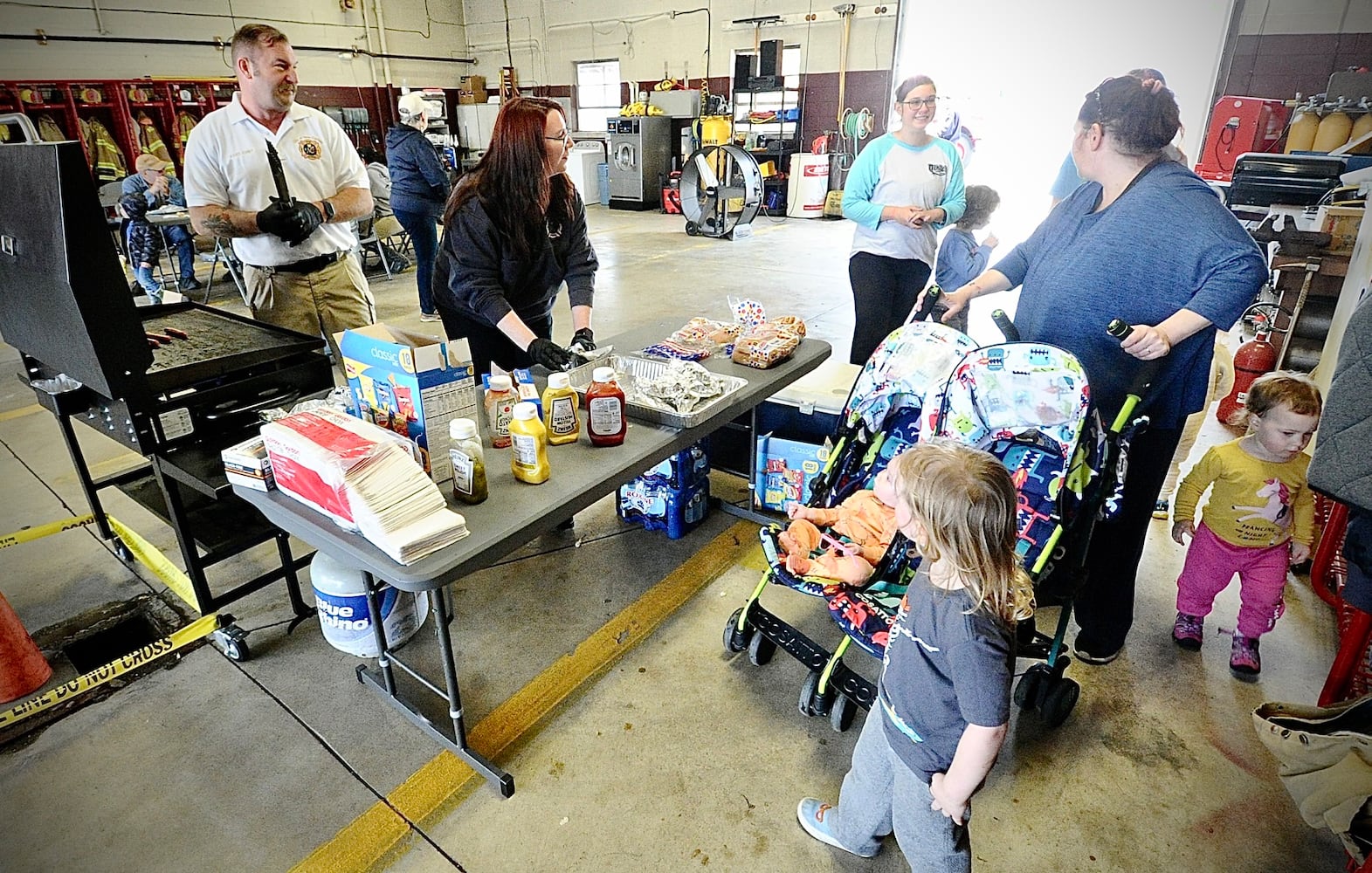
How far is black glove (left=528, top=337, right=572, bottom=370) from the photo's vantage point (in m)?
2.21

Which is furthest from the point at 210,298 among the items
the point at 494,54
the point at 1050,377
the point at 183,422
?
the point at 494,54

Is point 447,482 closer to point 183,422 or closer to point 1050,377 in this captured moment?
point 183,422

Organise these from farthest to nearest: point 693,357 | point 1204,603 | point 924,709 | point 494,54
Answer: point 494,54, point 693,357, point 1204,603, point 924,709

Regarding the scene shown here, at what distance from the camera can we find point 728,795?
1.88 metres

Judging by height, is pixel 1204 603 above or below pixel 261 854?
above

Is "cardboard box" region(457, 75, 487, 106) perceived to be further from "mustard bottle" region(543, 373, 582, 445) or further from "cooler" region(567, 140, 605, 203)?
"mustard bottle" region(543, 373, 582, 445)

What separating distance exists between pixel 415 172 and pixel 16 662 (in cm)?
395

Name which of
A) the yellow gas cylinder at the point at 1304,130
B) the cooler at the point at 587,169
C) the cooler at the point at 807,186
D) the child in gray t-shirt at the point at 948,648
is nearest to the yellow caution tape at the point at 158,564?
the child in gray t-shirt at the point at 948,648

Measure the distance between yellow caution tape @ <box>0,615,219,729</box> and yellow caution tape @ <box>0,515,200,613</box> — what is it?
91mm

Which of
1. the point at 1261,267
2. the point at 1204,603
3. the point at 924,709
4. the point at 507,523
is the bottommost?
the point at 1204,603

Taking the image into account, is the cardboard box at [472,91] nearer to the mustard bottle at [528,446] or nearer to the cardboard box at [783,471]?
the cardboard box at [783,471]

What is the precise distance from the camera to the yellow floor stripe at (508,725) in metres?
1.74

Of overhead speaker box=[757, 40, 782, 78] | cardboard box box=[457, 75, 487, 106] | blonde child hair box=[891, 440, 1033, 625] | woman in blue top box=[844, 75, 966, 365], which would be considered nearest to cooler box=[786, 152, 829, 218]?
overhead speaker box=[757, 40, 782, 78]

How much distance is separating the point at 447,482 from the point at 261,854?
98cm
